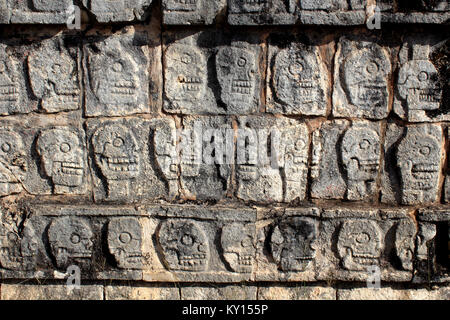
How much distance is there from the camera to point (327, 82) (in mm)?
3098

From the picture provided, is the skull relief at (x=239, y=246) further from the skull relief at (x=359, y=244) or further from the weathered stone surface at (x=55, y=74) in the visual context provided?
the weathered stone surface at (x=55, y=74)

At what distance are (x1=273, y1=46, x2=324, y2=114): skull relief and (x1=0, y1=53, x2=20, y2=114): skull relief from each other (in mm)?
1748

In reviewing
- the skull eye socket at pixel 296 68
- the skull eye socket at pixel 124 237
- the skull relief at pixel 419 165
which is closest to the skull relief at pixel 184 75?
the skull eye socket at pixel 296 68

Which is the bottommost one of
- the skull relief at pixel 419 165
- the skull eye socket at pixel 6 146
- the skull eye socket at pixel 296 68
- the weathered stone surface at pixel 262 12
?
the skull relief at pixel 419 165

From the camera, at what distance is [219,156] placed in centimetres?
316

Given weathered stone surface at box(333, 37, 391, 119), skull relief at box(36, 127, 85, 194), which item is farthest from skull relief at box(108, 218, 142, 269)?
weathered stone surface at box(333, 37, 391, 119)

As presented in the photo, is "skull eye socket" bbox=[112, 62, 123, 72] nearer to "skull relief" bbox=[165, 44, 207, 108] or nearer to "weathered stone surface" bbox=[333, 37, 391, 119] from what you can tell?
"skull relief" bbox=[165, 44, 207, 108]

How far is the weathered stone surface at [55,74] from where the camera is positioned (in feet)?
10.0

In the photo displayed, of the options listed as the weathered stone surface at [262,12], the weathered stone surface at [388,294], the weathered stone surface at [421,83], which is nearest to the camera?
the weathered stone surface at [262,12]

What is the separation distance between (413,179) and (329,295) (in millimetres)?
1013

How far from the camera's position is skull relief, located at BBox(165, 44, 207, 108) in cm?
307

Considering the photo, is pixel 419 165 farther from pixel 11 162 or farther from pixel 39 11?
pixel 11 162

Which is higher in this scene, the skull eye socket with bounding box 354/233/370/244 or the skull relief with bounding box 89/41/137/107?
the skull relief with bounding box 89/41/137/107

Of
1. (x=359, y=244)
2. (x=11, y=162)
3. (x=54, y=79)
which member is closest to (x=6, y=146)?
(x=11, y=162)
